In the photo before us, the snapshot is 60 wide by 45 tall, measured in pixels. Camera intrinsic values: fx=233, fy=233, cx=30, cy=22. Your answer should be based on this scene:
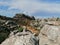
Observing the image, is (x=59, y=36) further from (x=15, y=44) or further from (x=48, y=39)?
(x=15, y=44)

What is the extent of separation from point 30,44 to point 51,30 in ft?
8.47

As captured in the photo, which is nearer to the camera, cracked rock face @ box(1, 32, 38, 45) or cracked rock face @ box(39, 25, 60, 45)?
cracked rock face @ box(1, 32, 38, 45)

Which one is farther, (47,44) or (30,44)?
(47,44)

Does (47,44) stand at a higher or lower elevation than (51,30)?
lower

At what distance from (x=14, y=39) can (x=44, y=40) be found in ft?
10.1

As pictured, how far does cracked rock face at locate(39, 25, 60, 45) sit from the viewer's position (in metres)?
21.6

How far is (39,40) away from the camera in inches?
904

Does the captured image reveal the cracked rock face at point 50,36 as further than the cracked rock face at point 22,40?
Yes

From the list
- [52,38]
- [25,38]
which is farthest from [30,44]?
[52,38]

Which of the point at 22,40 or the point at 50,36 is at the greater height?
the point at 50,36

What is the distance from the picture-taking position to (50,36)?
22.0 meters

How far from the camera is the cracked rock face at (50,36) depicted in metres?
21.6

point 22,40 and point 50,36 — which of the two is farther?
point 50,36

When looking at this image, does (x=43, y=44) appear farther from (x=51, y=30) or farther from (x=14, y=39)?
(x=14, y=39)
